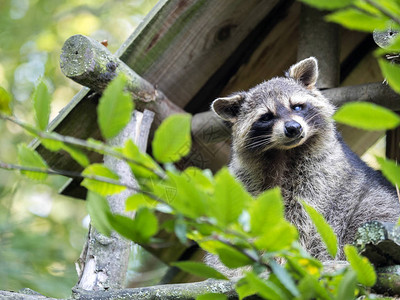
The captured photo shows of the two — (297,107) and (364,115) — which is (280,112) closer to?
(297,107)

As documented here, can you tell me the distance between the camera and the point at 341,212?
488cm

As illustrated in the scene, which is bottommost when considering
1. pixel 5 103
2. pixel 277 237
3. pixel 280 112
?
pixel 277 237

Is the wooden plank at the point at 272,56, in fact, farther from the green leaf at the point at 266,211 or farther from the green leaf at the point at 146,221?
the green leaf at the point at 266,211

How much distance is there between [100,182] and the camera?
1.86 meters

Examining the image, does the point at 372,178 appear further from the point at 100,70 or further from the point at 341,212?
the point at 100,70

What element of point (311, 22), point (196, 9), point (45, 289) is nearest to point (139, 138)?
point (196, 9)

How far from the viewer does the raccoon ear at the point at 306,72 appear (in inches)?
220

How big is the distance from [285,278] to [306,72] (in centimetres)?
421

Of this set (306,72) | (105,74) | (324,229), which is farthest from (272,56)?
(324,229)

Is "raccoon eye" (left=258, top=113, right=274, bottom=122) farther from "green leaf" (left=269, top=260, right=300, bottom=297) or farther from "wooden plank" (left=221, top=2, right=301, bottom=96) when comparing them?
"green leaf" (left=269, top=260, right=300, bottom=297)

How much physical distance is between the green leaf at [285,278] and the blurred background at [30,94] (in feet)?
22.0

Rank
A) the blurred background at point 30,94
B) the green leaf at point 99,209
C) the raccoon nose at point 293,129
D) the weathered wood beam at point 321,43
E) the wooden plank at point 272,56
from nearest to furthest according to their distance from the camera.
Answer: the green leaf at point 99,209
the raccoon nose at point 293,129
the weathered wood beam at point 321,43
the wooden plank at point 272,56
the blurred background at point 30,94

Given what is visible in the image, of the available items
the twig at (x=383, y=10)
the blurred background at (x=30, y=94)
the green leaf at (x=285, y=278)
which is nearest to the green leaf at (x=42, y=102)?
the green leaf at (x=285, y=278)

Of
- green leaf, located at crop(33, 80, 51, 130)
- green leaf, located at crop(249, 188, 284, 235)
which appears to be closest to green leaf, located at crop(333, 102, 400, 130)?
green leaf, located at crop(249, 188, 284, 235)
